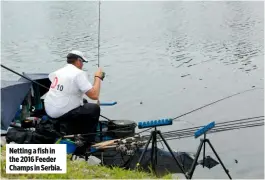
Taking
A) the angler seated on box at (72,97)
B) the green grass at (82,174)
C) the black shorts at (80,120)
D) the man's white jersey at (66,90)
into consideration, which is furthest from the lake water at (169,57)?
the man's white jersey at (66,90)

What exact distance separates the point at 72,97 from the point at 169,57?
19380 mm

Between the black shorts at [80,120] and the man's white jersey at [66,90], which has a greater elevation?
the man's white jersey at [66,90]

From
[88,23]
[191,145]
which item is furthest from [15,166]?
[88,23]

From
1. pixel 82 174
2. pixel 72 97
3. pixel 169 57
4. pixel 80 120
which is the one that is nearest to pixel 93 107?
pixel 80 120

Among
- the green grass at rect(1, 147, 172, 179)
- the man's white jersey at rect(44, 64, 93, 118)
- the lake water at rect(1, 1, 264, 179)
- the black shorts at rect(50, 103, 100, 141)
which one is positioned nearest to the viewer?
the green grass at rect(1, 147, 172, 179)

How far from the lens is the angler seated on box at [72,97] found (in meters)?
7.33

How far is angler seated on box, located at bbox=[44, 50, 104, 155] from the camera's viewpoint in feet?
24.1

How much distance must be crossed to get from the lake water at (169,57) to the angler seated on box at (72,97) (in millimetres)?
3530

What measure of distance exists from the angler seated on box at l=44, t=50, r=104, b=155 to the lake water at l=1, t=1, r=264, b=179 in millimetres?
3530

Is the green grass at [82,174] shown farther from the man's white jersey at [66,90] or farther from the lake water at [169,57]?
the lake water at [169,57]

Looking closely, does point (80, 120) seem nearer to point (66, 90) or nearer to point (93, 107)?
point (93, 107)

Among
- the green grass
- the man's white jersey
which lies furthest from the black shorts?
the green grass

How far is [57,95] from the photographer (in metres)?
7.49

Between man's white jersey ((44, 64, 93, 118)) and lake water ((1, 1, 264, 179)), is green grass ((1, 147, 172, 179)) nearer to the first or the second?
man's white jersey ((44, 64, 93, 118))
